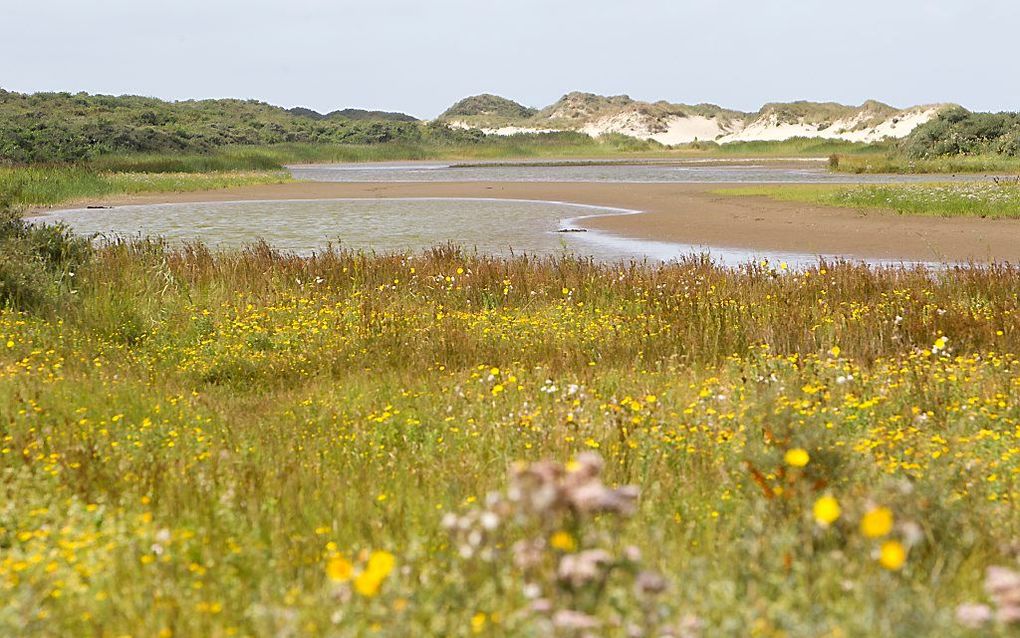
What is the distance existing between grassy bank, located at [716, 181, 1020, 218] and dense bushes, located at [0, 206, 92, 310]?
23758mm

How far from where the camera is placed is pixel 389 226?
2797 cm

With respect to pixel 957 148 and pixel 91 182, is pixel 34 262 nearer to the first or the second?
pixel 91 182

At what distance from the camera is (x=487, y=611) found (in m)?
3.04

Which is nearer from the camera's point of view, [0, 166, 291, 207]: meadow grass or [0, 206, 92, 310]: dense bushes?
[0, 206, 92, 310]: dense bushes

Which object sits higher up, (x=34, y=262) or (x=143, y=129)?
(x=143, y=129)

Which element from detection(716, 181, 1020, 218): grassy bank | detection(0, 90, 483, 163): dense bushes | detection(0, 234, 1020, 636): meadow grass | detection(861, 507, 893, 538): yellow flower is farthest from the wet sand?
detection(0, 90, 483, 163): dense bushes

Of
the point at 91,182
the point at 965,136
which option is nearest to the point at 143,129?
the point at 91,182

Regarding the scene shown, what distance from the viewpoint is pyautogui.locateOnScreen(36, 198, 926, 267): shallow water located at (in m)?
21.9

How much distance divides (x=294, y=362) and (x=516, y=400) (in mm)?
3244

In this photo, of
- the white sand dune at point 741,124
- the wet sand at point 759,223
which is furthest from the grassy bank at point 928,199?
the white sand dune at point 741,124

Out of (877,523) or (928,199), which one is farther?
(928,199)

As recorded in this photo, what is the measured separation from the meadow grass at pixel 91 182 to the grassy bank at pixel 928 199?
29.3 meters

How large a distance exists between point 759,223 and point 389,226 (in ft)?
37.4

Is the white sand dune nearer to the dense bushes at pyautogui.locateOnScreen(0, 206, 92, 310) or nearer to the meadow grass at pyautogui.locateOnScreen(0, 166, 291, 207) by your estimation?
the meadow grass at pyautogui.locateOnScreen(0, 166, 291, 207)
